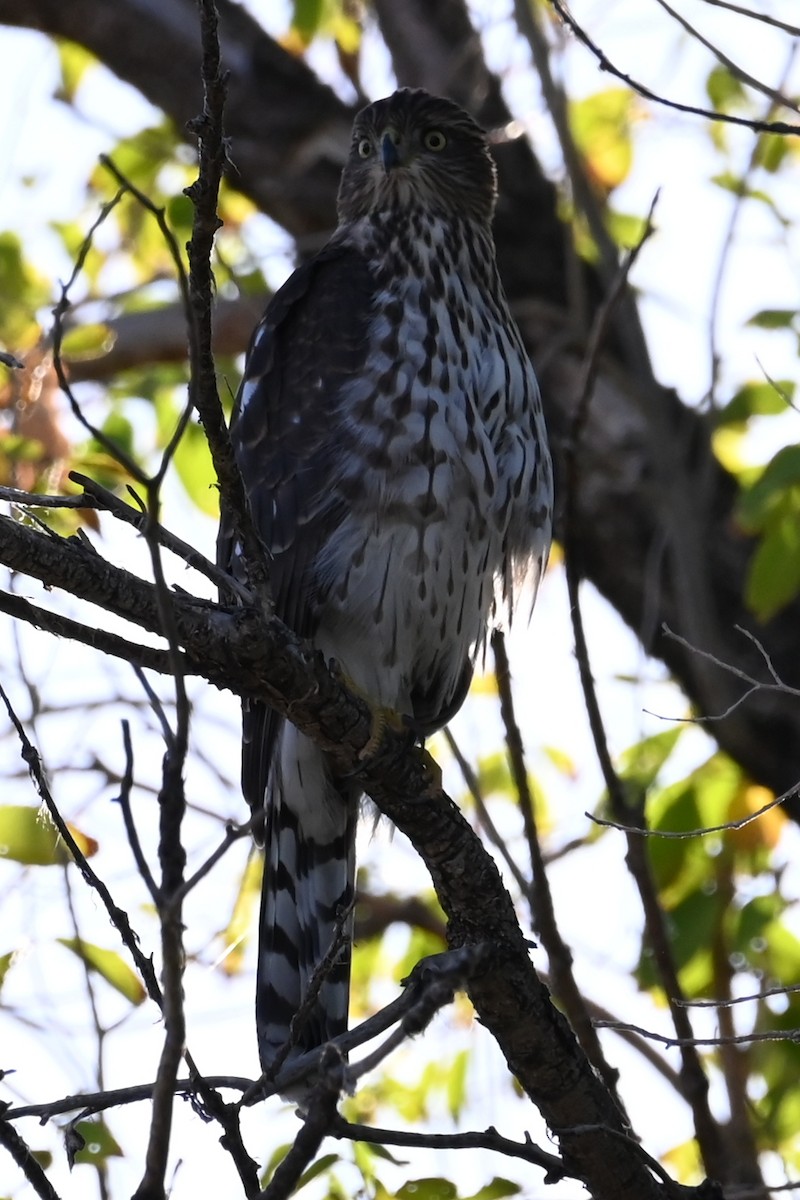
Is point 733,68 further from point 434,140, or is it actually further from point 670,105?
point 434,140

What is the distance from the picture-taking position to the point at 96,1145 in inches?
104

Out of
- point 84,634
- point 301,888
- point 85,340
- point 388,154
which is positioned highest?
point 85,340

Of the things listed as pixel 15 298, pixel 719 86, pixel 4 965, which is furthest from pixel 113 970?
pixel 719 86

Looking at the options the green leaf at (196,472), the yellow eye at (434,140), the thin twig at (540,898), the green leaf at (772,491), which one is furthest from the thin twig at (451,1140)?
the yellow eye at (434,140)

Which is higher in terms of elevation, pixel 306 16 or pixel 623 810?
pixel 306 16

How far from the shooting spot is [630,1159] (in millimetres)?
2781

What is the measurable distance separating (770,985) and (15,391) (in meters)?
2.90

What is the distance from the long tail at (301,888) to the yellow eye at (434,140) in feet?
6.01

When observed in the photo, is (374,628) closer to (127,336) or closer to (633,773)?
(633,773)

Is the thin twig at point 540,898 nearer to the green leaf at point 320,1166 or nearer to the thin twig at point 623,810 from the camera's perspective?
the thin twig at point 623,810

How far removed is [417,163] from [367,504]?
132cm

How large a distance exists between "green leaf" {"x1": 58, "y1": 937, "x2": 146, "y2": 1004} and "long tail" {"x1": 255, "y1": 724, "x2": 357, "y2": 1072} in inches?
23.1

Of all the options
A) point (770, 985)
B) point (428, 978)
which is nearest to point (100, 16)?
point (770, 985)

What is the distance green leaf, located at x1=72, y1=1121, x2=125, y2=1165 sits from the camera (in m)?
2.61
